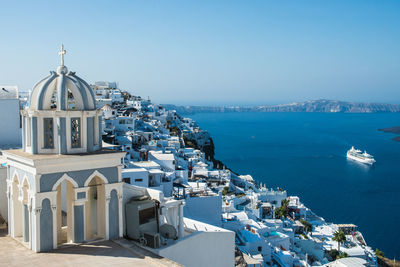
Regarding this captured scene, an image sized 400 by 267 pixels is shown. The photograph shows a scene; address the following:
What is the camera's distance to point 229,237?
10055 mm

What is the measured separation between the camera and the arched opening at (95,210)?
7.93 m

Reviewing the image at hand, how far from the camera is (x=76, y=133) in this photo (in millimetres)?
7859

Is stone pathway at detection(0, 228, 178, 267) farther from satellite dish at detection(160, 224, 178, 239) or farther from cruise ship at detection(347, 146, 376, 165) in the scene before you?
cruise ship at detection(347, 146, 376, 165)

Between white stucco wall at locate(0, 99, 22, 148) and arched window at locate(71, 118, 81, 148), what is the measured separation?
23.6ft

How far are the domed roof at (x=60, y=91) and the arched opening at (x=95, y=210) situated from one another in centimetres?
154

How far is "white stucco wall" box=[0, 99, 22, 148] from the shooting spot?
14172 millimetres

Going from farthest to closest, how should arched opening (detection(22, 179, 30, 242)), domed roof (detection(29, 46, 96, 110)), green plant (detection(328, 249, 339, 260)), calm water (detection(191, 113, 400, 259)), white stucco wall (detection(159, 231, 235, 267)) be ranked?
1. calm water (detection(191, 113, 400, 259))
2. green plant (detection(328, 249, 339, 260))
3. white stucco wall (detection(159, 231, 235, 267))
4. arched opening (detection(22, 179, 30, 242))
5. domed roof (detection(29, 46, 96, 110))

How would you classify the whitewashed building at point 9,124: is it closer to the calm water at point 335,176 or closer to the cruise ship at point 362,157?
the calm water at point 335,176

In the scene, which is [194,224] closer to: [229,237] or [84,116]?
[229,237]

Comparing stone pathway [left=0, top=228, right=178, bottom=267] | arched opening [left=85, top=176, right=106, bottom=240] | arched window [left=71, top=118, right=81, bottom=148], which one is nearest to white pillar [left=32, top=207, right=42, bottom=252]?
stone pathway [left=0, top=228, right=178, bottom=267]

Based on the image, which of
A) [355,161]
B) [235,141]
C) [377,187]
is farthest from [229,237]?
[235,141]

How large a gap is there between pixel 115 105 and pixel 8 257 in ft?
171

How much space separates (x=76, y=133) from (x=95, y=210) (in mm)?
1811

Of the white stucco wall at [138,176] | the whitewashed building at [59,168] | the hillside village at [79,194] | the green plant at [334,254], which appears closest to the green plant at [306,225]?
the green plant at [334,254]
